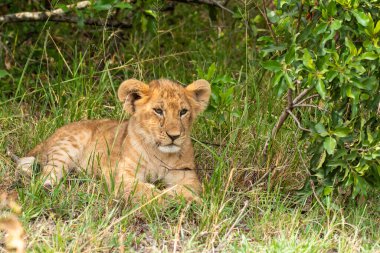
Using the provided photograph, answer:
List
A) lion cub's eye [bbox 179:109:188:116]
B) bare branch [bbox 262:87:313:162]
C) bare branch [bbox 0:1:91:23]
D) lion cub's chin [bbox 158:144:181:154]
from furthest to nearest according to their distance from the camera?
bare branch [bbox 0:1:91:23] < lion cub's eye [bbox 179:109:188:116] < lion cub's chin [bbox 158:144:181:154] < bare branch [bbox 262:87:313:162]

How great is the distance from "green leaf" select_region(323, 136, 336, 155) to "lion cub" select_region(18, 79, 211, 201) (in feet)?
3.05

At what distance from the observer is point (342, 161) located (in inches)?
206

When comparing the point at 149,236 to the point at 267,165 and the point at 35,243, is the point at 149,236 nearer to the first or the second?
the point at 35,243

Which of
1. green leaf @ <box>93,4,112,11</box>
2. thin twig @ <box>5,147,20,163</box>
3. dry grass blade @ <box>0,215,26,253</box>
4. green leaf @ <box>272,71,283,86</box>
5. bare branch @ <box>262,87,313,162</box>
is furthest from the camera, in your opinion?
green leaf @ <box>93,4,112,11</box>

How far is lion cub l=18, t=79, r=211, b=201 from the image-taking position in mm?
5723

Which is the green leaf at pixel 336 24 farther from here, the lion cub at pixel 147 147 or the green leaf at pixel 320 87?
the lion cub at pixel 147 147

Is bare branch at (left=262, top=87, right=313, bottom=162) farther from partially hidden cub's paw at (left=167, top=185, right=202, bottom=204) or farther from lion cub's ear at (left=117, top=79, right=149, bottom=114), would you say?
lion cub's ear at (left=117, top=79, right=149, bottom=114)

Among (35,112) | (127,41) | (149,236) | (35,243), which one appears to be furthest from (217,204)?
(127,41)

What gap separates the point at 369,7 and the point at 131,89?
1.66 m

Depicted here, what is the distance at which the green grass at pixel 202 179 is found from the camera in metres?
4.89

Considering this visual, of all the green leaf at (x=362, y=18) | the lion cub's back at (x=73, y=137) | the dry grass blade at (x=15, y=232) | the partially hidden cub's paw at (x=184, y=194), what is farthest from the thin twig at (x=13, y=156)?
the green leaf at (x=362, y=18)

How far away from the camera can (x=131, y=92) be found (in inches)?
234

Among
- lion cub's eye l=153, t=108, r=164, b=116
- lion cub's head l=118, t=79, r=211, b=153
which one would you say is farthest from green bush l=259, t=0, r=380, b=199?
lion cub's eye l=153, t=108, r=164, b=116

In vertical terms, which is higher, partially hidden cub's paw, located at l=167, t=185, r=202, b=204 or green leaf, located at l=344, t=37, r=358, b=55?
green leaf, located at l=344, t=37, r=358, b=55
